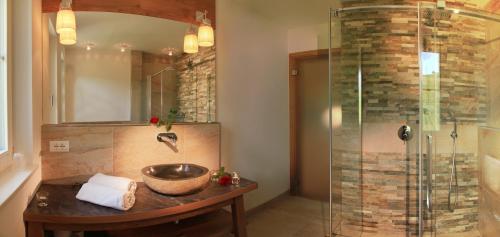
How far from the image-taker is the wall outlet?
1.80 meters

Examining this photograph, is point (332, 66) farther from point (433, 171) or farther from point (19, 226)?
point (19, 226)

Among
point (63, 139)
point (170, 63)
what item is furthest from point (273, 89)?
point (63, 139)

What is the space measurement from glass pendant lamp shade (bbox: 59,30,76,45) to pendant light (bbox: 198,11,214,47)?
0.87 meters

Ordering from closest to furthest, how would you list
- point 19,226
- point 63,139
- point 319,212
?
point 19,226, point 63,139, point 319,212

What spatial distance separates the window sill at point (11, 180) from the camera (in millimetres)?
1182

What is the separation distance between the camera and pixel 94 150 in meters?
1.91

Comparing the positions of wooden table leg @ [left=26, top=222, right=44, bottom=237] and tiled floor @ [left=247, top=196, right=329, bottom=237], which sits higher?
wooden table leg @ [left=26, top=222, right=44, bottom=237]

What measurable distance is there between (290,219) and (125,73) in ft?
6.95

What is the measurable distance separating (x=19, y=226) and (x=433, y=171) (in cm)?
286

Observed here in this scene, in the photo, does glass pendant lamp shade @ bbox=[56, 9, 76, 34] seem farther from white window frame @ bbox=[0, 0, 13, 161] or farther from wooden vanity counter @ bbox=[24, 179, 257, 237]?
wooden vanity counter @ bbox=[24, 179, 257, 237]

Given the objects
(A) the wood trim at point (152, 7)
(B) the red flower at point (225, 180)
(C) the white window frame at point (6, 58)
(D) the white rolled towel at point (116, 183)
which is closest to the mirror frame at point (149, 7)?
(A) the wood trim at point (152, 7)

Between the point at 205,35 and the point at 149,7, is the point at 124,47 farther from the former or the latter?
the point at 205,35

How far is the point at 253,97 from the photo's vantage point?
296 cm

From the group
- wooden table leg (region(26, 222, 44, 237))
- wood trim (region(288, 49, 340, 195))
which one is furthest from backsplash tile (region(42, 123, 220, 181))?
wood trim (region(288, 49, 340, 195))
